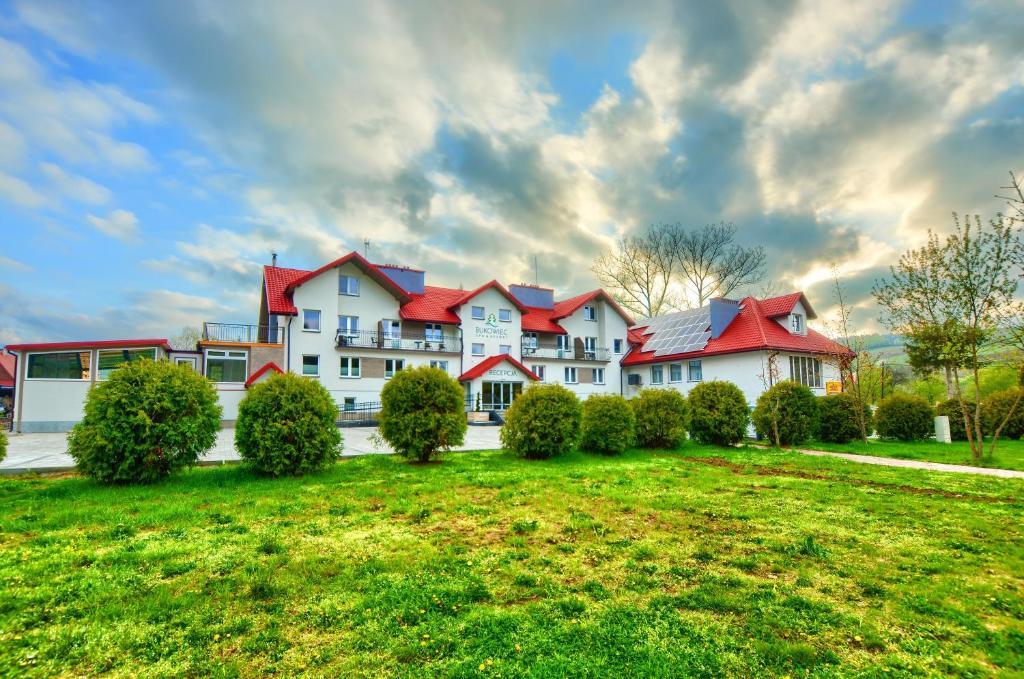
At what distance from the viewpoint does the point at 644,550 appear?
4.90 meters

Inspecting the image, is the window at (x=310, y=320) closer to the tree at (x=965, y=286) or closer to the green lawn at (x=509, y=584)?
the green lawn at (x=509, y=584)

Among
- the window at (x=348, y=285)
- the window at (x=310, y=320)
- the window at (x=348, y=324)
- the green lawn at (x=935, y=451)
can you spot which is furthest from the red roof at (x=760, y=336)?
the window at (x=310, y=320)

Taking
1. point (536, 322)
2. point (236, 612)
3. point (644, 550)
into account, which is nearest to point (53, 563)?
point (236, 612)

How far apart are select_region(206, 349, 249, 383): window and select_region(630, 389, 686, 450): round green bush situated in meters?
22.4

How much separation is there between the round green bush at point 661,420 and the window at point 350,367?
2036 cm

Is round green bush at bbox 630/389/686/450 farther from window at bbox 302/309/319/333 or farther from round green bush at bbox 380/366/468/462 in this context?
window at bbox 302/309/319/333

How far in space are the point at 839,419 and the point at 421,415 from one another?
646 inches

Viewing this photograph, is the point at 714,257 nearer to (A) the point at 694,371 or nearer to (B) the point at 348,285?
(A) the point at 694,371

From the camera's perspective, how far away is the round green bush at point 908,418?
60.0 ft

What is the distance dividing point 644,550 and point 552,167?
1814cm

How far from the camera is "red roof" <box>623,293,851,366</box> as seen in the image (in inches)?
1153

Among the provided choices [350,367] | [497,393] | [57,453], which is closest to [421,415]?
[57,453]

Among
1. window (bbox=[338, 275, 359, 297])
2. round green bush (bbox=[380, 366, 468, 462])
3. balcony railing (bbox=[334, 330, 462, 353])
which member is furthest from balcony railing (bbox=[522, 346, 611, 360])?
round green bush (bbox=[380, 366, 468, 462])

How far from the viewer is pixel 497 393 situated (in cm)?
3303
